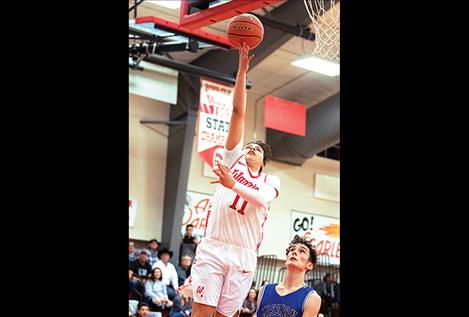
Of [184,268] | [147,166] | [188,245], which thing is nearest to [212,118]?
[188,245]

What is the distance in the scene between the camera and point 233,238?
4590 mm

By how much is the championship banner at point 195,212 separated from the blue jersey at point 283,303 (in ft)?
36.0

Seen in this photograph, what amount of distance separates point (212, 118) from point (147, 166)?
3.63 m

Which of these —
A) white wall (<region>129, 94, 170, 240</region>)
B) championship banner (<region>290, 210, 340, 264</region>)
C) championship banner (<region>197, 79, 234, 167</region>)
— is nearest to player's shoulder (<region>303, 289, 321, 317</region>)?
championship banner (<region>197, 79, 234, 167</region>)

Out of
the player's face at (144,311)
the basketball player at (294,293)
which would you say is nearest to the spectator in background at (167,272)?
the player's face at (144,311)

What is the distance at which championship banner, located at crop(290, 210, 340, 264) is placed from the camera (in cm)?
1869

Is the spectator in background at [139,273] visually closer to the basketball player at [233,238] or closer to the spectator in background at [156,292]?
the spectator in background at [156,292]

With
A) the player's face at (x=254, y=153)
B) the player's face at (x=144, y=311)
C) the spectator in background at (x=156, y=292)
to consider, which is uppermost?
the player's face at (x=254, y=153)

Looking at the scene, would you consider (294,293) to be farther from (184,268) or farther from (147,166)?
(147,166)

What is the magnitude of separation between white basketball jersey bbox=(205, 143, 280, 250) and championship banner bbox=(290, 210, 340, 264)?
1390 centimetres

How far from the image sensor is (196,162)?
56.8 ft

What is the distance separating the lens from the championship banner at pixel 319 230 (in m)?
18.7
